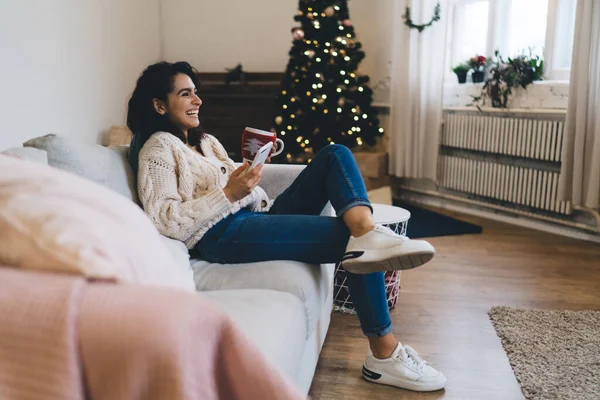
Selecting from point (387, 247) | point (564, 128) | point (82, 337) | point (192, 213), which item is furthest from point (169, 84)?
point (564, 128)

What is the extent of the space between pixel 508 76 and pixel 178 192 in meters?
2.92

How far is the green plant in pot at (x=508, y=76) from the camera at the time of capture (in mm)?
3711

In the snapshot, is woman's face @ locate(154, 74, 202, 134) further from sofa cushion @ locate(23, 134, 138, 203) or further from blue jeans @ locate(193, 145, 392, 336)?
blue jeans @ locate(193, 145, 392, 336)

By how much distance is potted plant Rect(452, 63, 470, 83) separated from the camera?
422 cm

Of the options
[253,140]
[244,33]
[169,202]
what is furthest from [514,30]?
[169,202]

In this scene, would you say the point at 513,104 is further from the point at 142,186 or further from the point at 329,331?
the point at 142,186

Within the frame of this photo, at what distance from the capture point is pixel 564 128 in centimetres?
337

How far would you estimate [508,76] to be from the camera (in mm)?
3807

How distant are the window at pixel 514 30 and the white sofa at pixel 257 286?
2815 mm

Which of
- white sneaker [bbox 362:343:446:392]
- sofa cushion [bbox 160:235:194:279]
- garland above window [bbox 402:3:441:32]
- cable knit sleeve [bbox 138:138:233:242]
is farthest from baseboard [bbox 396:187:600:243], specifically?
sofa cushion [bbox 160:235:194:279]

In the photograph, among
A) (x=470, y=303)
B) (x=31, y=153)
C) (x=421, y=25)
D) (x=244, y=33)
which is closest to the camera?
(x=31, y=153)

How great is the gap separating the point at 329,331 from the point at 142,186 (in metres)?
0.92

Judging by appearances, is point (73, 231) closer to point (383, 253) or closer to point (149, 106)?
point (383, 253)

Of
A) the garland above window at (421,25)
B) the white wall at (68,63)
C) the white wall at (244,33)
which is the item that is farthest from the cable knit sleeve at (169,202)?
the white wall at (244,33)
